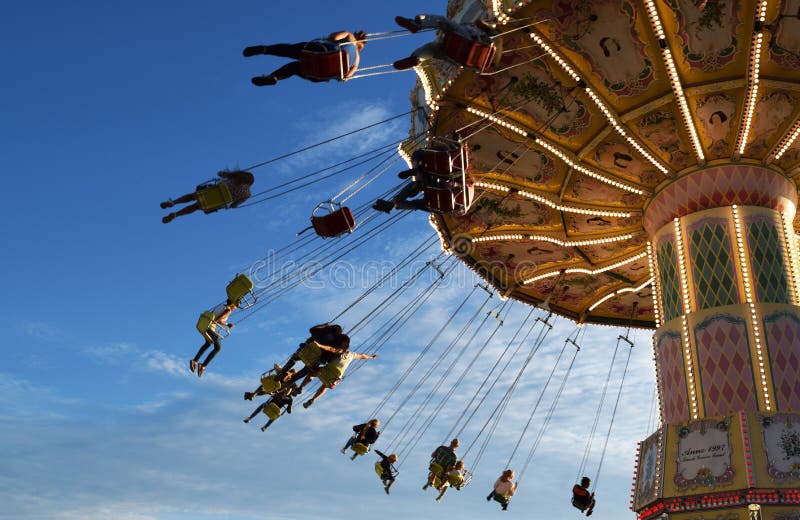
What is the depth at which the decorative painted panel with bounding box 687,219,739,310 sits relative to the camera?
40.3 ft

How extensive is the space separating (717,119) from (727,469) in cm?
514

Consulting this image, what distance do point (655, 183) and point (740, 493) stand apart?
5.31 m

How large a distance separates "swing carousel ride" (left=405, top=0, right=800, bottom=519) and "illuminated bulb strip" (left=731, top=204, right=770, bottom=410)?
0.09 ft

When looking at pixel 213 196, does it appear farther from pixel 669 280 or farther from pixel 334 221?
pixel 669 280

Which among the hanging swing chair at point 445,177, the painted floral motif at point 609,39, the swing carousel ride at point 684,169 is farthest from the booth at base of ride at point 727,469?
the painted floral motif at point 609,39

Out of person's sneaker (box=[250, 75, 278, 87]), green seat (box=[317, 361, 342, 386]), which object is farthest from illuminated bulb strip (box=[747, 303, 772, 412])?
person's sneaker (box=[250, 75, 278, 87])

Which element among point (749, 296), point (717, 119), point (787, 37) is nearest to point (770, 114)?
point (717, 119)

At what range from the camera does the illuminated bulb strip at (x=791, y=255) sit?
12349 mm

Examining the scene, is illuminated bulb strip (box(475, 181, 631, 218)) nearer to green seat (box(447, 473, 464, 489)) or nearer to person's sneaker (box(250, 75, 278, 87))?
person's sneaker (box(250, 75, 278, 87))

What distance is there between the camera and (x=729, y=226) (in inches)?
496

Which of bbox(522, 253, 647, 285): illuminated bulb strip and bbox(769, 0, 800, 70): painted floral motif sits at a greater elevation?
bbox(522, 253, 647, 285): illuminated bulb strip

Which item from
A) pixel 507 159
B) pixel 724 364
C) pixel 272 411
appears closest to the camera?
pixel 724 364

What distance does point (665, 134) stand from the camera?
12.9 metres

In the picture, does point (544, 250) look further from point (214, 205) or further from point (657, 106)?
point (214, 205)
